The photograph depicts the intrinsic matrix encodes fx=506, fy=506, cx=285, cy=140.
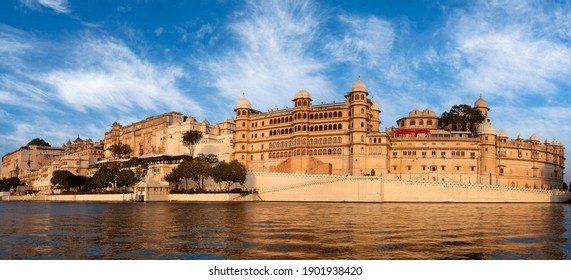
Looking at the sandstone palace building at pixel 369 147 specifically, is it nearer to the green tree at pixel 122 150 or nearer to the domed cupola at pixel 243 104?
the domed cupola at pixel 243 104

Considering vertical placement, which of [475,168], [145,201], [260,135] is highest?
[260,135]

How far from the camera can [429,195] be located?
75.4 metres

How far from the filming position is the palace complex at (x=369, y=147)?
8844cm

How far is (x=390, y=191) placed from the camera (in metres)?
76.2

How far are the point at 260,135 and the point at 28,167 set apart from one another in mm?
118828

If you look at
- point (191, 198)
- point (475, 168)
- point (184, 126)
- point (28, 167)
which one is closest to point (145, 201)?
point (191, 198)

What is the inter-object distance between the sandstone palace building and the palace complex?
17cm

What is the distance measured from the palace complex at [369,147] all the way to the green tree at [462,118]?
2445 mm

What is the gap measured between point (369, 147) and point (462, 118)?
76.3 feet

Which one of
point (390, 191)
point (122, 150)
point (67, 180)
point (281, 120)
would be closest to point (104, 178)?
point (67, 180)

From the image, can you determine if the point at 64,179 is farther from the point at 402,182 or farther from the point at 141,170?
the point at 402,182

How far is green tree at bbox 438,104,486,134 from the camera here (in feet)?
326

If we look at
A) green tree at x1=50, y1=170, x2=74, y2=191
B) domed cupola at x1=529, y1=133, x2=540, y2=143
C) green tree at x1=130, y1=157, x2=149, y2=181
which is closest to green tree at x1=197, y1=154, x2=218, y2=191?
green tree at x1=130, y1=157, x2=149, y2=181
